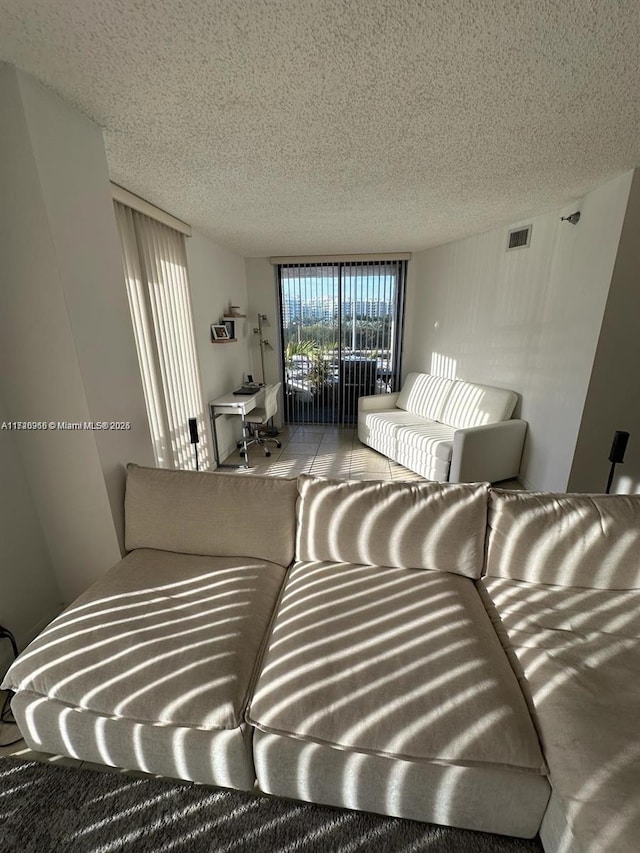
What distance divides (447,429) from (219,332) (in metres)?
2.67

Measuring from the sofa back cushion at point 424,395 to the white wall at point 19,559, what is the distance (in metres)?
3.50

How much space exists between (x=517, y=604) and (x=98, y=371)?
1.98 meters

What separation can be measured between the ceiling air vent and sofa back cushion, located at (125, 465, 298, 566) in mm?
2929

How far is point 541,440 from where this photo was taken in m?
2.74

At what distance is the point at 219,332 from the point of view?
3664 mm

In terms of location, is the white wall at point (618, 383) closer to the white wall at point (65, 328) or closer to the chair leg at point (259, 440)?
the white wall at point (65, 328)

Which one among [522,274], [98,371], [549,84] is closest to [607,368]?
[522,274]

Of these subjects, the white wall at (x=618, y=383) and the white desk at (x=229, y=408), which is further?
the white desk at (x=229, y=408)

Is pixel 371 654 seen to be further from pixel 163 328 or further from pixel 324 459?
pixel 324 459

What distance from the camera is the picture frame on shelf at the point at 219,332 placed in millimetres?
3584

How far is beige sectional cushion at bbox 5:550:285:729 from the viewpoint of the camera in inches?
37.8

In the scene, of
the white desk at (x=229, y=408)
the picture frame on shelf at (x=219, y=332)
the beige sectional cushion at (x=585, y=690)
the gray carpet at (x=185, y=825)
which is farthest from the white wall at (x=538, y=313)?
the picture frame on shelf at (x=219, y=332)

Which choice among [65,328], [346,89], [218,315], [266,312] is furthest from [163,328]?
[266,312]

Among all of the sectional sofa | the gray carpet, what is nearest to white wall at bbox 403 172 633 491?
the sectional sofa
